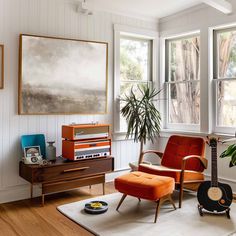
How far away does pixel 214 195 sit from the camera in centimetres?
309

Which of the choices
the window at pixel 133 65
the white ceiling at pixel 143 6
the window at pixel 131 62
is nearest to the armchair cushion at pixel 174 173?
the window at pixel 131 62

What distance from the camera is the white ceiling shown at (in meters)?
4.16

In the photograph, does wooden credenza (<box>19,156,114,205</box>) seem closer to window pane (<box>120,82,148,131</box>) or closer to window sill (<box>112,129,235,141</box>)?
window sill (<box>112,129,235,141</box>)

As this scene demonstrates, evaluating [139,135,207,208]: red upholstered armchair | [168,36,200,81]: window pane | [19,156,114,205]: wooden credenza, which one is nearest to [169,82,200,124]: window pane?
[168,36,200,81]: window pane

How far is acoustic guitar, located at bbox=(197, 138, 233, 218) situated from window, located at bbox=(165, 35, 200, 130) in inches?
62.7

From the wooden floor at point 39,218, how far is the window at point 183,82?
78.2 inches

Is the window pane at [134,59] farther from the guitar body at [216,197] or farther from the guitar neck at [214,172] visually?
the guitar body at [216,197]

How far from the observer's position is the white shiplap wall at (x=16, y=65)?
3.56 meters

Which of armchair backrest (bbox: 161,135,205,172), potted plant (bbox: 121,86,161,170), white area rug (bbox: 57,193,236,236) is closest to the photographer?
white area rug (bbox: 57,193,236,236)

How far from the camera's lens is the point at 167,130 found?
4914 mm

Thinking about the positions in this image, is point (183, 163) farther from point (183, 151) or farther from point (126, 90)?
point (126, 90)

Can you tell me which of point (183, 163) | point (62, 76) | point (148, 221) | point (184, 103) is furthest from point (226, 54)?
point (148, 221)

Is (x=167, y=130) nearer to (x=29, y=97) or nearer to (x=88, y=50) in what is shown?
(x=88, y=50)

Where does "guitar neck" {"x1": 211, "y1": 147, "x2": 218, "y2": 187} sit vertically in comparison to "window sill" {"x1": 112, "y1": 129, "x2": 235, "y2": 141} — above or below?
below
